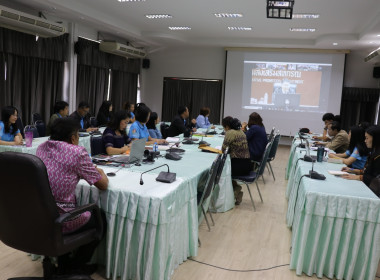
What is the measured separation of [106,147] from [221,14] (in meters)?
4.26

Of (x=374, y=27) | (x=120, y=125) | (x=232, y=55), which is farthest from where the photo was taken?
(x=232, y=55)

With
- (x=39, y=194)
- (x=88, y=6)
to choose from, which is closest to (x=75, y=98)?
(x=88, y=6)

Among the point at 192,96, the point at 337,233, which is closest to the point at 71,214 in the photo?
the point at 337,233

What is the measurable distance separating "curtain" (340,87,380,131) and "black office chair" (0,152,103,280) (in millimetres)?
→ 9452

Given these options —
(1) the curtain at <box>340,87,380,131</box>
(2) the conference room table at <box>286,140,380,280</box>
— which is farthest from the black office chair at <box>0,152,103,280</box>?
(1) the curtain at <box>340,87,380,131</box>

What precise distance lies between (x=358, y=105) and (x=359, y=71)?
97 centimetres

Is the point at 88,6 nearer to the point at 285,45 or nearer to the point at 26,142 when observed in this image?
the point at 26,142

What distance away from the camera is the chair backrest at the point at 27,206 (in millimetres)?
1787

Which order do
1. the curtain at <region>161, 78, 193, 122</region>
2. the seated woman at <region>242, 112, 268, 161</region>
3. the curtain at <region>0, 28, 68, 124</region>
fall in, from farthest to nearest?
1. the curtain at <region>161, 78, 193, 122</region>
2. the curtain at <region>0, 28, 68, 124</region>
3. the seated woman at <region>242, 112, 268, 161</region>

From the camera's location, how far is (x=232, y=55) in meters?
10.4

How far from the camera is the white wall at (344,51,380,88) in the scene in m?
9.80

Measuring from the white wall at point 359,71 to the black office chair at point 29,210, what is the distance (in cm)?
975

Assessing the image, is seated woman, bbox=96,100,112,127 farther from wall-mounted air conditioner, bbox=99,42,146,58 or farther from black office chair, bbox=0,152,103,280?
black office chair, bbox=0,152,103,280

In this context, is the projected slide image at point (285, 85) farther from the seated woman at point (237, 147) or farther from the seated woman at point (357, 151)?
the seated woman at point (237, 147)
